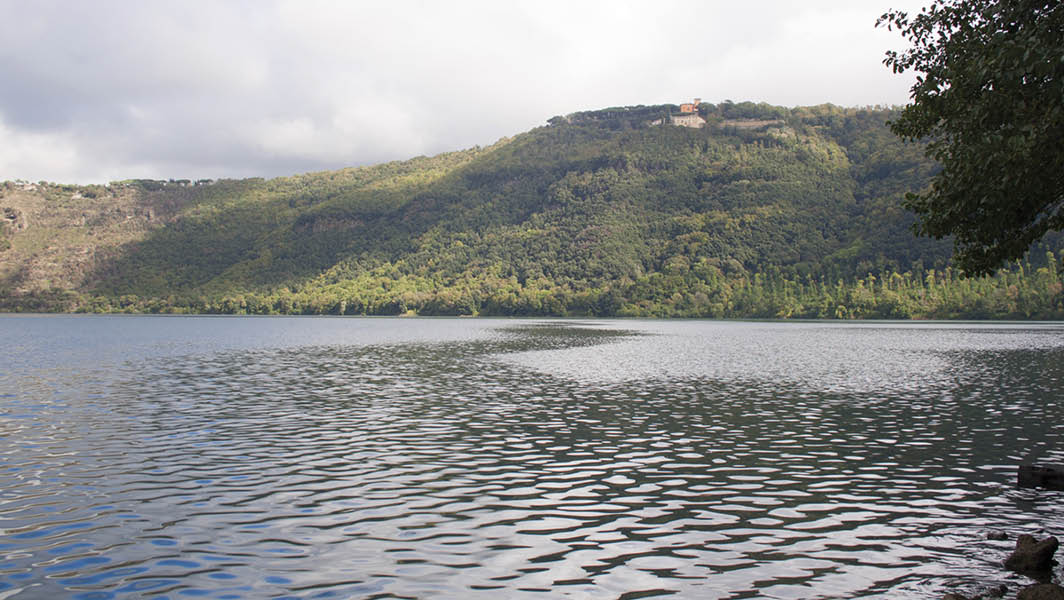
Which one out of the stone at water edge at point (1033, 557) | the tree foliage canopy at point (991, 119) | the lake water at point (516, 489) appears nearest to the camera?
the lake water at point (516, 489)

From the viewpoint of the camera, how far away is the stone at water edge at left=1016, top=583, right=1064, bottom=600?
12.1 m

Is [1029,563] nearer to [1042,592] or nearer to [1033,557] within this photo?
[1033,557]

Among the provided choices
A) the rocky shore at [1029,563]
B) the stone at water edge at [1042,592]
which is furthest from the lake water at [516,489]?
the stone at water edge at [1042,592]

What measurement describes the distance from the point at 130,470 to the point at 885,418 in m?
28.9

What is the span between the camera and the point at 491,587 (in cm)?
1311

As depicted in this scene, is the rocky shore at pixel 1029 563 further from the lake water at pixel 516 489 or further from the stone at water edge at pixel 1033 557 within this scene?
the lake water at pixel 516 489

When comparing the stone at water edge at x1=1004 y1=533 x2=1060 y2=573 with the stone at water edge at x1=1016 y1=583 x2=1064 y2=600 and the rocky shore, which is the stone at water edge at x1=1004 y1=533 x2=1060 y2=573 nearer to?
the rocky shore

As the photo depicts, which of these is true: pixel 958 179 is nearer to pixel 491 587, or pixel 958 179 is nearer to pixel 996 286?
pixel 491 587

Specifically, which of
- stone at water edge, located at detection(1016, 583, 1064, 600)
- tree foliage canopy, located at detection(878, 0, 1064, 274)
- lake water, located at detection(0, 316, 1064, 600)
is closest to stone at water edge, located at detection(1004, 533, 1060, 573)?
lake water, located at detection(0, 316, 1064, 600)

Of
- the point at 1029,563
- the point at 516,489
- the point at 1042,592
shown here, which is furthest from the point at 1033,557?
the point at 516,489

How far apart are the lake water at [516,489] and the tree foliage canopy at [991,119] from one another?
25.1 ft

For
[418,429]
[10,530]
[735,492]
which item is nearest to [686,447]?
[735,492]

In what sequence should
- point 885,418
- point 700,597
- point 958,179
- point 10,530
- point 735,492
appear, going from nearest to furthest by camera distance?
point 700,597
point 10,530
point 735,492
point 958,179
point 885,418

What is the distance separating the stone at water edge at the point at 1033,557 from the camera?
45.8 ft
